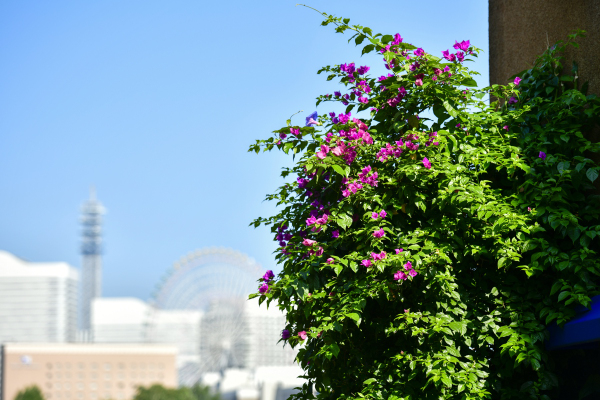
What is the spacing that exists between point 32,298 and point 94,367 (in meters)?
73.4

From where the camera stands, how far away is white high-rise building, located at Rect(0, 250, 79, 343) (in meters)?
138

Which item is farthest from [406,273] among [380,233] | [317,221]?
[317,221]

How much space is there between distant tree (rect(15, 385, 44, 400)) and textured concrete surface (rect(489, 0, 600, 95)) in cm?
7099

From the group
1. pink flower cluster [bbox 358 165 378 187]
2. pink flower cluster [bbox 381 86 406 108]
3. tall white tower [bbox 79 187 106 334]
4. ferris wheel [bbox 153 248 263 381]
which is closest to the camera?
pink flower cluster [bbox 358 165 378 187]

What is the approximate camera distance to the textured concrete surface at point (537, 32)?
390cm

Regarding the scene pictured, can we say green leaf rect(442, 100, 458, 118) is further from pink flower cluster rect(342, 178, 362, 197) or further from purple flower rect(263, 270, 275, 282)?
purple flower rect(263, 270, 275, 282)

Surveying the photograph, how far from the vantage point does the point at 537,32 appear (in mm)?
4398

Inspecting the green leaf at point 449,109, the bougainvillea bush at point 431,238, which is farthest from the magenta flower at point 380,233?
the green leaf at point 449,109

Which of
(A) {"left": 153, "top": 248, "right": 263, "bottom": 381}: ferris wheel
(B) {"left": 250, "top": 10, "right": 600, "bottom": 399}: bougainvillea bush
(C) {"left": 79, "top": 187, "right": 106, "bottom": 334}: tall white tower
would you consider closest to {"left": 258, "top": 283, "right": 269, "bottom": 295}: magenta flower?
(B) {"left": 250, "top": 10, "right": 600, "bottom": 399}: bougainvillea bush

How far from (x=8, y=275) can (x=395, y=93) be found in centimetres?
14836

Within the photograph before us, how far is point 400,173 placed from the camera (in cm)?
336

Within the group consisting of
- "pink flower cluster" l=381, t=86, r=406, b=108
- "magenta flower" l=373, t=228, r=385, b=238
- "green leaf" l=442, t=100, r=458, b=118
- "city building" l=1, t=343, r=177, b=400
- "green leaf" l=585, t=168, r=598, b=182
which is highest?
"pink flower cluster" l=381, t=86, r=406, b=108

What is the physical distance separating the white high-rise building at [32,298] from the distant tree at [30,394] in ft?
243

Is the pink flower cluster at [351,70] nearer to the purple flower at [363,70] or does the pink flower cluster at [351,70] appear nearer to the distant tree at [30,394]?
the purple flower at [363,70]
